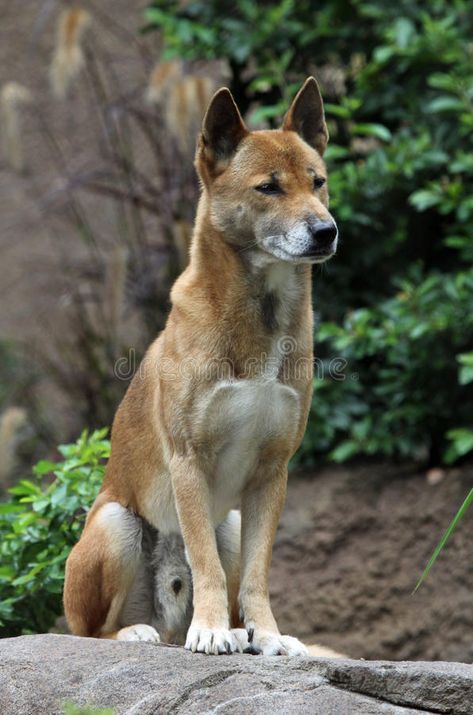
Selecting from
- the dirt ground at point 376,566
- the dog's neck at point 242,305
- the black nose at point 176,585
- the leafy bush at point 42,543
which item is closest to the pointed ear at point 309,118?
the dog's neck at point 242,305

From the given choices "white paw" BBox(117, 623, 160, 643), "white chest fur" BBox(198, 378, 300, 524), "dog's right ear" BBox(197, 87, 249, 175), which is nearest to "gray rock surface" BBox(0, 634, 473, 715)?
"white paw" BBox(117, 623, 160, 643)

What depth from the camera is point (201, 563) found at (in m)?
4.29

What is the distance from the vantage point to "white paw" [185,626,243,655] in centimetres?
405

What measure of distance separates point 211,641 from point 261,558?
1.57 ft

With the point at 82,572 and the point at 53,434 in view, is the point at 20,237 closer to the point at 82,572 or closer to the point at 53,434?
the point at 53,434

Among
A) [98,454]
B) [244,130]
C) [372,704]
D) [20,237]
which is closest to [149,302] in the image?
[20,237]

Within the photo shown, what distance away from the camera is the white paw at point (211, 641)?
4.05m

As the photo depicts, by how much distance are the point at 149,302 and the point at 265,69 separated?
2019 millimetres

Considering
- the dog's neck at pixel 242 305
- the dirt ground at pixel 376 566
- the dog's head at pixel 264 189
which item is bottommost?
the dirt ground at pixel 376 566

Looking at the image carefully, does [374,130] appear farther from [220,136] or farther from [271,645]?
[271,645]

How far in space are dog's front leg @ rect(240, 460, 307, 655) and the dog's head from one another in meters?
0.92

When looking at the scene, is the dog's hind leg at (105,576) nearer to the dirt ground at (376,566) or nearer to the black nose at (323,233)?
the black nose at (323,233)

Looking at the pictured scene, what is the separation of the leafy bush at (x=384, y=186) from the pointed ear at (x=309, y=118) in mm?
2208

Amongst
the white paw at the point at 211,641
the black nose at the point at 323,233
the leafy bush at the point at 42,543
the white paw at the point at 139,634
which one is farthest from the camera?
the leafy bush at the point at 42,543
